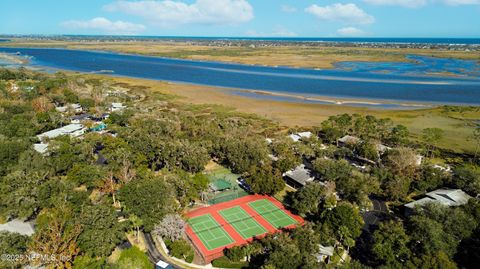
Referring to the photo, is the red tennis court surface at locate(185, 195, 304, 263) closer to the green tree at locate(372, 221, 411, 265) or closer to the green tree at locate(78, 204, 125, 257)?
the green tree at locate(78, 204, 125, 257)

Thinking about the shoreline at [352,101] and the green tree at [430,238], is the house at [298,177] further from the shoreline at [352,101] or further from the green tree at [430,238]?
the shoreline at [352,101]

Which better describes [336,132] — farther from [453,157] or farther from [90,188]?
[90,188]

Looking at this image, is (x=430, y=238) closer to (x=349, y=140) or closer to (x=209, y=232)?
(x=209, y=232)

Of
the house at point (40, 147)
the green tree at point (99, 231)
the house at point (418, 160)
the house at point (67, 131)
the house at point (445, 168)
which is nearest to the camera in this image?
the green tree at point (99, 231)

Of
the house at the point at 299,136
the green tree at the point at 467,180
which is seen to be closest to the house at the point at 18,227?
the house at the point at 299,136

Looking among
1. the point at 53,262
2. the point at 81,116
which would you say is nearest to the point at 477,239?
the point at 53,262

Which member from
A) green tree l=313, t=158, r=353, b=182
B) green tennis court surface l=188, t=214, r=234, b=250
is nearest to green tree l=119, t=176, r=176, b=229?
green tennis court surface l=188, t=214, r=234, b=250
